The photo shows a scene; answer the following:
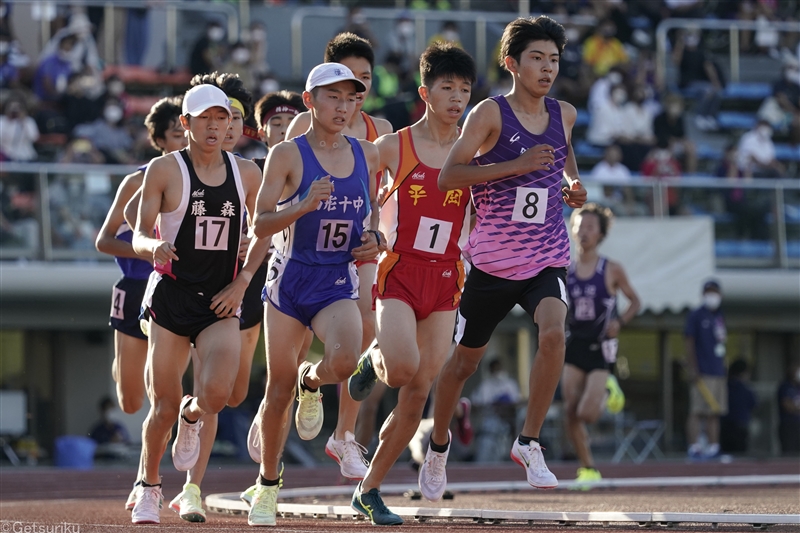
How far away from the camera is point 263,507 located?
7656mm

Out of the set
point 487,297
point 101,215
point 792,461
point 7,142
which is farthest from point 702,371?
point 487,297

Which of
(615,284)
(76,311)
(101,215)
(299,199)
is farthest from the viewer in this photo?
(76,311)

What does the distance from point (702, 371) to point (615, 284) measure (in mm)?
5835

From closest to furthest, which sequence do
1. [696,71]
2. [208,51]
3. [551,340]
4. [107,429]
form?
1. [551,340]
2. [107,429]
3. [208,51]
4. [696,71]

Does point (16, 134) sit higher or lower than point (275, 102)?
higher

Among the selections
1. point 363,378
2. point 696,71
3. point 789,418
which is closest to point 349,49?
point 363,378

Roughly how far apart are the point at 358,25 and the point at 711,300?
7.62 m

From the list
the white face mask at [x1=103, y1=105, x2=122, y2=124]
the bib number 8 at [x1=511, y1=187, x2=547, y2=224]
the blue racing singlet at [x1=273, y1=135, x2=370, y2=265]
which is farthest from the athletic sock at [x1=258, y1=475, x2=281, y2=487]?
the white face mask at [x1=103, y1=105, x2=122, y2=124]

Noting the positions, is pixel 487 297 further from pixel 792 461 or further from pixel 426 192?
pixel 792 461

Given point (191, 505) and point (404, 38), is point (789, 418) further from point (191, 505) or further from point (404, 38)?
point (191, 505)

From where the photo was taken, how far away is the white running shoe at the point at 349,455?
8.76 m

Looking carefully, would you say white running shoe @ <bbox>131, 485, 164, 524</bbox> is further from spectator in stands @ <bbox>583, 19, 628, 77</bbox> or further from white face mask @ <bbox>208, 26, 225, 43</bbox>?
spectator in stands @ <bbox>583, 19, 628, 77</bbox>

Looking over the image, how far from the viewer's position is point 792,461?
18.6 metres

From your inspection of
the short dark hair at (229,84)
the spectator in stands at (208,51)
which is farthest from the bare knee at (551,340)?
the spectator in stands at (208,51)
